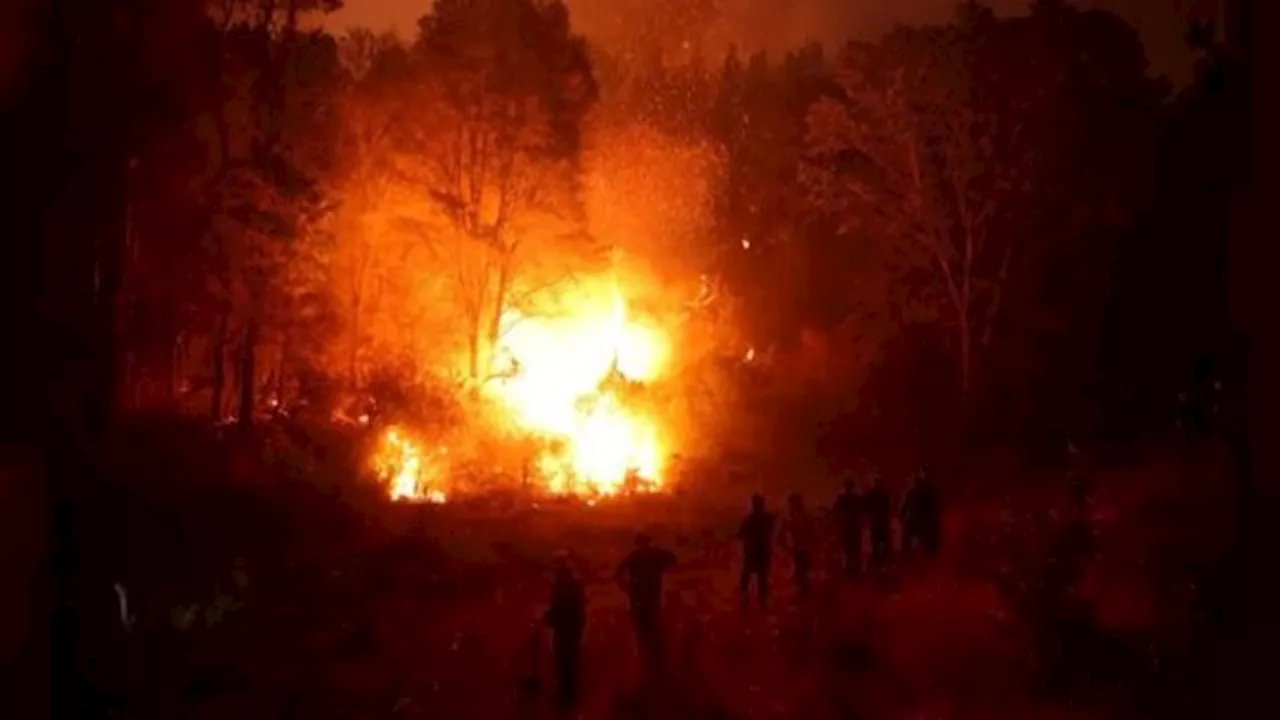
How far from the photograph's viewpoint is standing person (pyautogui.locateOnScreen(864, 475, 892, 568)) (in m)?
9.77

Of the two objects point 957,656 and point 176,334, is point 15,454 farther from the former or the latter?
point 957,656

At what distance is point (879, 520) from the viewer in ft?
32.6

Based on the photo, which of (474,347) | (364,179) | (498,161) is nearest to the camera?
(364,179)

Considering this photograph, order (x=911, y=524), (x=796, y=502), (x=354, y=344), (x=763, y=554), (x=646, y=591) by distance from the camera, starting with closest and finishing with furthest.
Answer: (x=646, y=591) → (x=763, y=554) → (x=911, y=524) → (x=796, y=502) → (x=354, y=344)

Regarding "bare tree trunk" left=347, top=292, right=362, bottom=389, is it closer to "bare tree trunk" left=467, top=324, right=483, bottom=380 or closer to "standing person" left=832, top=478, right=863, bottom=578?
"bare tree trunk" left=467, top=324, right=483, bottom=380

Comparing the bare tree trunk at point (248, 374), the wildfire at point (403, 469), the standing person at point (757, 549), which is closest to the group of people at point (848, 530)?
the standing person at point (757, 549)

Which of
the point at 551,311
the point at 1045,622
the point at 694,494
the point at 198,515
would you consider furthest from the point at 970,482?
the point at 198,515

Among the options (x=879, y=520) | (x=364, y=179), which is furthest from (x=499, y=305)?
(x=879, y=520)

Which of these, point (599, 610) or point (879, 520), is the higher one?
point (879, 520)

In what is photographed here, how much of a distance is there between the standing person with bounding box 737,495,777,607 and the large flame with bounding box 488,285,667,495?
147 cm

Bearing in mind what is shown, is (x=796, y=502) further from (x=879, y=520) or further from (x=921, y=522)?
(x=921, y=522)

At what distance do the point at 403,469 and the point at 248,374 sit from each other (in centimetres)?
174

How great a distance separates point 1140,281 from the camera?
10.8m

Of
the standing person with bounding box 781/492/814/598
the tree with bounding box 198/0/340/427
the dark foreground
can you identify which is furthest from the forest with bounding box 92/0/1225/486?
the dark foreground
